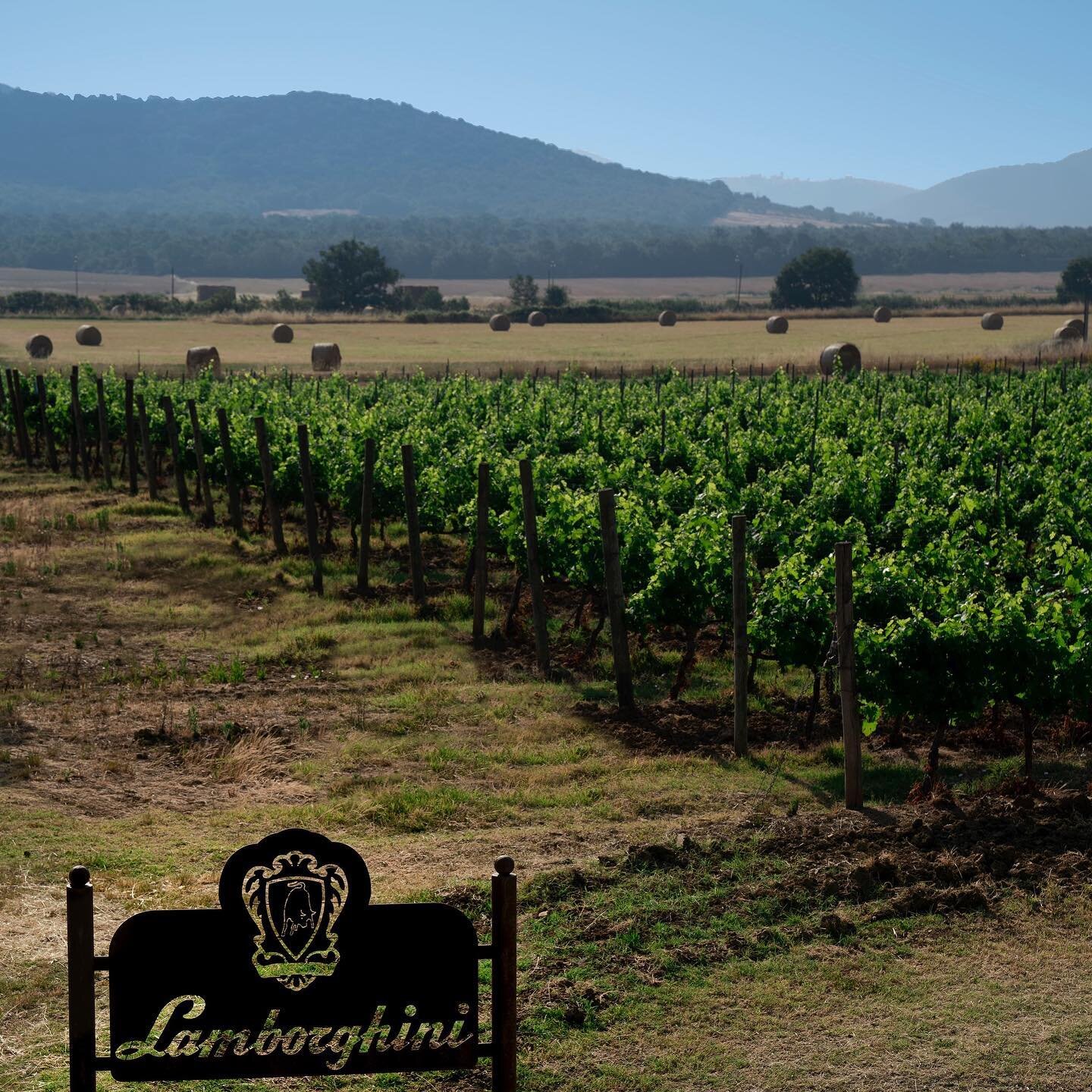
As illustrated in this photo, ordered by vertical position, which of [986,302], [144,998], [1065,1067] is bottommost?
[1065,1067]

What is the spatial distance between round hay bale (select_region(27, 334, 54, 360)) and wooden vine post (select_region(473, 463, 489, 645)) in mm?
41072

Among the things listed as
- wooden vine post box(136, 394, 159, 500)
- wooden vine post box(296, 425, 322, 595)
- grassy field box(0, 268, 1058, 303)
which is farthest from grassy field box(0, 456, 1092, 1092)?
grassy field box(0, 268, 1058, 303)

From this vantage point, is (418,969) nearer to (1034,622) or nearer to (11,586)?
(1034,622)

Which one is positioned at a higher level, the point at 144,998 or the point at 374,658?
the point at 144,998

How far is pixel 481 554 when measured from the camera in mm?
15727

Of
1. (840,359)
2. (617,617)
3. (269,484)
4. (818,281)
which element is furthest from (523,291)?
(617,617)

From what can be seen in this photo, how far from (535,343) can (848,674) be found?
54.4 m

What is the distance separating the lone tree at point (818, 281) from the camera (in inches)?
4284

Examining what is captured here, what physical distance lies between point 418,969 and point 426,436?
51.7ft

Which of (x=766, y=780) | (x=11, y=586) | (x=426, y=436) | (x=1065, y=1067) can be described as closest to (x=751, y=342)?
(x=426, y=436)

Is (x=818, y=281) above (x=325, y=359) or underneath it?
above

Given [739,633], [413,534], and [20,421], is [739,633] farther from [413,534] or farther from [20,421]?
[20,421]

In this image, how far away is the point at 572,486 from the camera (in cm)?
1825

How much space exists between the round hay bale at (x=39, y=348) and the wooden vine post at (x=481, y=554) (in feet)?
135
